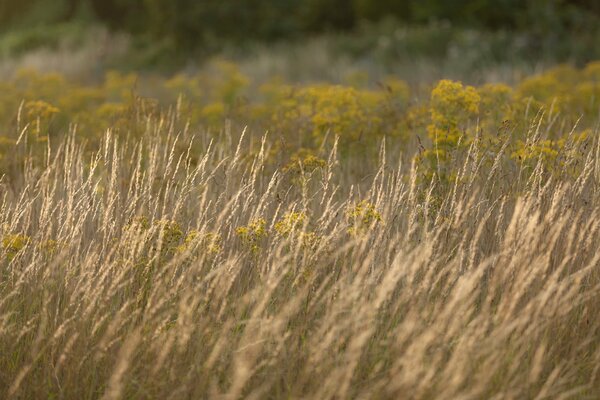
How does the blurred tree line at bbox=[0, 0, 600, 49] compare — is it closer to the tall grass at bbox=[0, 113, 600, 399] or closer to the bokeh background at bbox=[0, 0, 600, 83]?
the bokeh background at bbox=[0, 0, 600, 83]

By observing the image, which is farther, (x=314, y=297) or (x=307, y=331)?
(x=307, y=331)

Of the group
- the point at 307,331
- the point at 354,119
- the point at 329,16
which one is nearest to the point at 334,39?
the point at 329,16

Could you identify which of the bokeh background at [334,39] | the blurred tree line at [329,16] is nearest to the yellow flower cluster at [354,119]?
the bokeh background at [334,39]

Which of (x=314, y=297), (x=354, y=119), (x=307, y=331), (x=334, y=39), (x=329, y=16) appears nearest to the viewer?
(x=314, y=297)

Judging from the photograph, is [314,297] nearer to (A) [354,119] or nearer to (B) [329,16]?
(A) [354,119]

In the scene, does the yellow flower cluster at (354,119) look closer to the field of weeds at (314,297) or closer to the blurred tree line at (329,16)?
the field of weeds at (314,297)

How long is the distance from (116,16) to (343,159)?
20660 mm

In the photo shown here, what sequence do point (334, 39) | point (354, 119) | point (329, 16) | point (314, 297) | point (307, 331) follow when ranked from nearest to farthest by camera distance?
point (314, 297) → point (307, 331) → point (354, 119) → point (334, 39) → point (329, 16)

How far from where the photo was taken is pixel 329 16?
20.3 metres

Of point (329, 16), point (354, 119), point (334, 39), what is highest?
point (354, 119)

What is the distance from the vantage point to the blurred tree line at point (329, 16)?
15.7 metres

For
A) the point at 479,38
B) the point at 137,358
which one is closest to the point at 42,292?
the point at 137,358

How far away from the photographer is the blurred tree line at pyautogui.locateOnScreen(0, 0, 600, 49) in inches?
619

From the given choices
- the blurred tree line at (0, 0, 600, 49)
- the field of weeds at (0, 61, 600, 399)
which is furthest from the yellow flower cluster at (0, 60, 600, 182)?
the blurred tree line at (0, 0, 600, 49)
